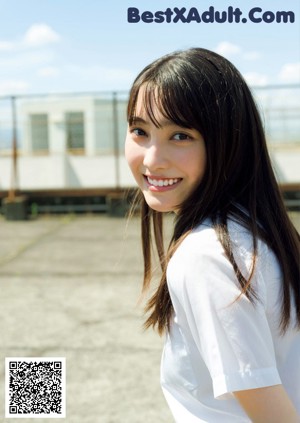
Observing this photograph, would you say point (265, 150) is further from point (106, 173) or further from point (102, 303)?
point (106, 173)

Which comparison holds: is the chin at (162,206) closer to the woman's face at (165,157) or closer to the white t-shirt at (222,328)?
the woman's face at (165,157)

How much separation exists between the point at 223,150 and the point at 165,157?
0.38 feet

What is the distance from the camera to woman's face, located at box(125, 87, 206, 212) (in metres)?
1.26

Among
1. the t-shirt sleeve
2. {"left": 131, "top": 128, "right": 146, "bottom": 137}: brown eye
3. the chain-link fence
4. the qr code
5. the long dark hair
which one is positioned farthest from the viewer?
the chain-link fence

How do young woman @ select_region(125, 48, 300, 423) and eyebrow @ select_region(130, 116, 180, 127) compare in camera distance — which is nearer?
young woman @ select_region(125, 48, 300, 423)

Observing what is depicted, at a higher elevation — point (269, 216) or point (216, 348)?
point (269, 216)

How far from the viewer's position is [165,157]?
4.22ft

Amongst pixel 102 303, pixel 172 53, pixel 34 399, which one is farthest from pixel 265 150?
pixel 102 303

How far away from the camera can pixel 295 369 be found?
4.06 feet

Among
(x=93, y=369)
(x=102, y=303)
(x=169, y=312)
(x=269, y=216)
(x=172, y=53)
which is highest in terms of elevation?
(x=172, y=53)

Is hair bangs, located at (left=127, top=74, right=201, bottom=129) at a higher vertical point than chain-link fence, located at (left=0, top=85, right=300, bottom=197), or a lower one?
higher

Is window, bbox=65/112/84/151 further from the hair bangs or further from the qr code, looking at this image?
the hair bangs

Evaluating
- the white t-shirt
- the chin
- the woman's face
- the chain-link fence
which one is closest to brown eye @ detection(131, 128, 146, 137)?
the woman's face

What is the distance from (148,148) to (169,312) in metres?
0.33
